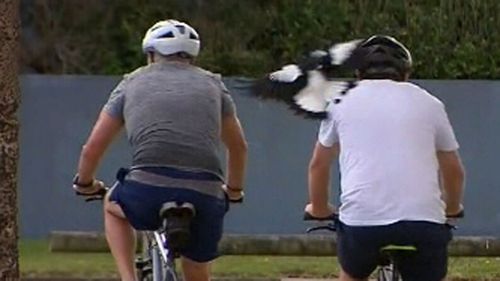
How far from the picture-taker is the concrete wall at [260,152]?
15539 millimetres

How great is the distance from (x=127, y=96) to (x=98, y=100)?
9.43 meters

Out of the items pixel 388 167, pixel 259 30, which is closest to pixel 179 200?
pixel 388 167

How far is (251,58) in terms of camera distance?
16.5 metres

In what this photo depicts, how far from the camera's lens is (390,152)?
5371 mm

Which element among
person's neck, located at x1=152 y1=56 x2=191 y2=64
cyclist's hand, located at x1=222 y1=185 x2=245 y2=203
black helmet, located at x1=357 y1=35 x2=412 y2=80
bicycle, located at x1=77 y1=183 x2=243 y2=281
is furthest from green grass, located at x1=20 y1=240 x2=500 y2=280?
black helmet, located at x1=357 y1=35 x2=412 y2=80

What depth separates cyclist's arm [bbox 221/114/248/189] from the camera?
251 inches

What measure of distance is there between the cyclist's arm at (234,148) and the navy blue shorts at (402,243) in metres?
1.06

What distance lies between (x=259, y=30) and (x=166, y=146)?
10719 mm

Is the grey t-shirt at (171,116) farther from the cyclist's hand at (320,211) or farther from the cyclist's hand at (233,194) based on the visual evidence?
the cyclist's hand at (320,211)

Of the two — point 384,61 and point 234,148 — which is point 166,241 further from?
A: point 384,61

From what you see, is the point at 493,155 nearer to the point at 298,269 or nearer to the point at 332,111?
the point at 298,269

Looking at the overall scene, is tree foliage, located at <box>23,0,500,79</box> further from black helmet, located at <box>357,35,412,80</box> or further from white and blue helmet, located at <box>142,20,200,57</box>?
black helmet, located at <box>357,35,412,80</box>

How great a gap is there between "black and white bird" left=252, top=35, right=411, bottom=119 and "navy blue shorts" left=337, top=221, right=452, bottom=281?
23.1 inches

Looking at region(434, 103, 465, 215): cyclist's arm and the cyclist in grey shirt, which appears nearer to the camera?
region(434, 103, 465, 215): cyclist's arm
